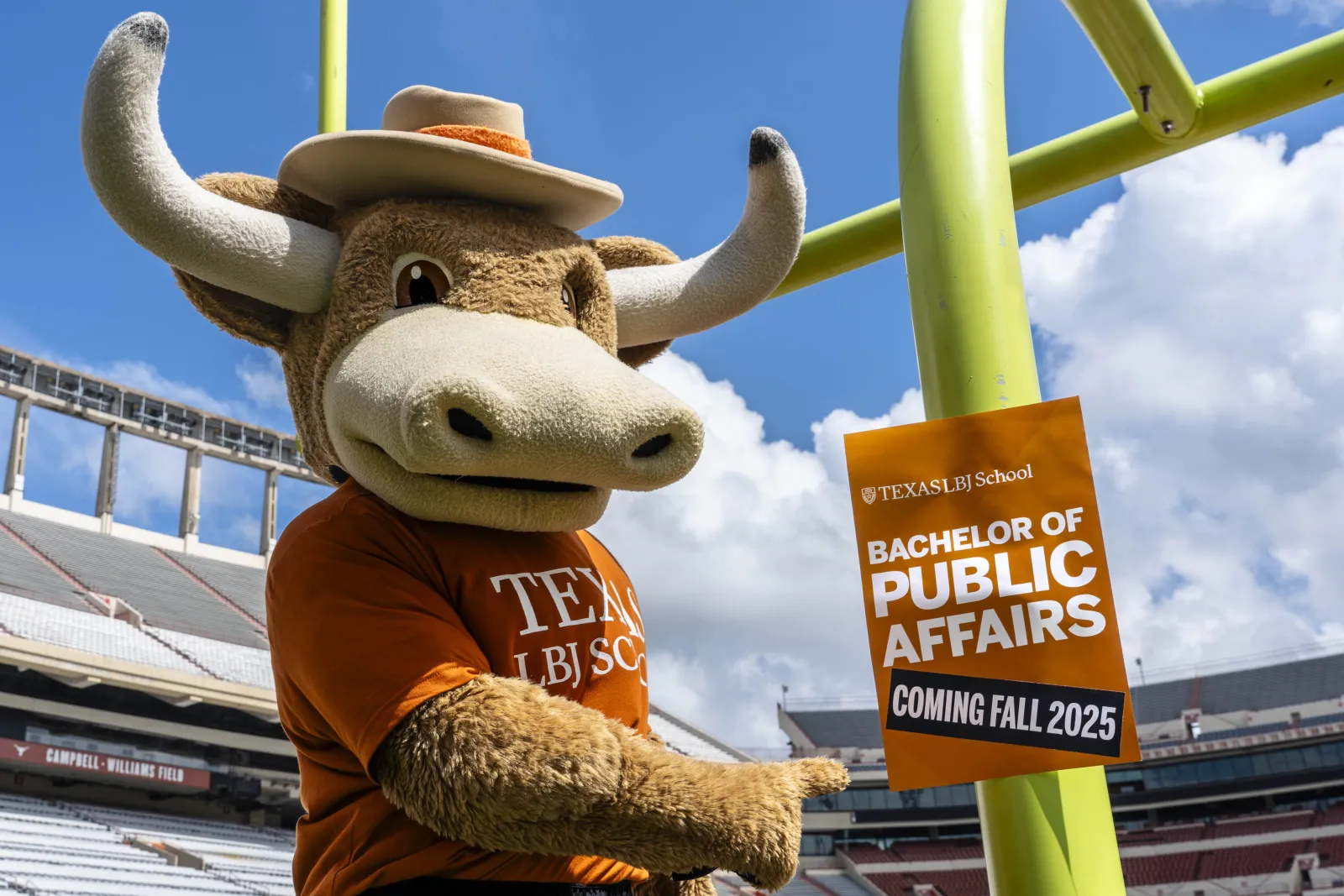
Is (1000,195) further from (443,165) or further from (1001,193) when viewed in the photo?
(443,165)

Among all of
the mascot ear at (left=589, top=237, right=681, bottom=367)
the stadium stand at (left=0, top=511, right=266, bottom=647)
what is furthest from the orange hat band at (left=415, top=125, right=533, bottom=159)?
the stadium stand at (left=0, top=511, right=266, bottom=647)

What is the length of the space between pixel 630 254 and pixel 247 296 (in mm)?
413

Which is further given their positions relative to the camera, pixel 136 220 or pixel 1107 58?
pixel 1107 58

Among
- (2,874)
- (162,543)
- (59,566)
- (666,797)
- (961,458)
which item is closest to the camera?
(666,797)

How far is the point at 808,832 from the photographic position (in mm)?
22078

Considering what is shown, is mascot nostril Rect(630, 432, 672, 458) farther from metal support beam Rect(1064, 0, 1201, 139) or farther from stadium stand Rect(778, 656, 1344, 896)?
stadium stand Rect(778, 656, 1344, 896)

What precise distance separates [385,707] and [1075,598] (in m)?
0.59

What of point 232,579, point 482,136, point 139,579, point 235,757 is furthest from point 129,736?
point 482,136

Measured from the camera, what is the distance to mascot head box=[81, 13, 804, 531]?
0.91 metres

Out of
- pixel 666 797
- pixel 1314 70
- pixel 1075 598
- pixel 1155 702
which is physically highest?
pixel 1155 702

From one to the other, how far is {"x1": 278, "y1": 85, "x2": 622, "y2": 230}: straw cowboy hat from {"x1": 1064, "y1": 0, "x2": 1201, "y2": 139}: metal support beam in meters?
0.60

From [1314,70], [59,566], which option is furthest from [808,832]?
[1314,70]

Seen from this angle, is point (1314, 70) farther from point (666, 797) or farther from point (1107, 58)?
point (666, 797)

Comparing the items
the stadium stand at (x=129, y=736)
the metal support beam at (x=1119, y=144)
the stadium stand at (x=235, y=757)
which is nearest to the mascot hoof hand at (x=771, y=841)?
the metal support beam at (x=1119, y=144)
